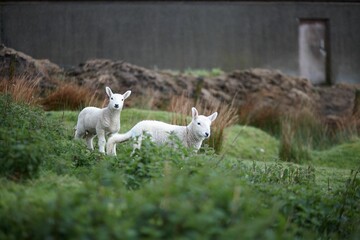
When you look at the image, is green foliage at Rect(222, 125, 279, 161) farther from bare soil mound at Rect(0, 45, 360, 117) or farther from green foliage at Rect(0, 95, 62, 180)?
green foliage at Rect(0, 95, 62, 180)

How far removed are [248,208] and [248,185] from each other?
1197 mm

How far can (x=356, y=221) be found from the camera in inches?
224

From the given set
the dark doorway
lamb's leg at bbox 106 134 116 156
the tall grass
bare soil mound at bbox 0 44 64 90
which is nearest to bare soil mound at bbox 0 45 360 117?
bare soil mound at bbox 0 44 64 90

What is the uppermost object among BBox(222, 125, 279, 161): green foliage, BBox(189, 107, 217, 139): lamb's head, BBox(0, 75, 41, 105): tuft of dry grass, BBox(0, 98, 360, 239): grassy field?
BBox(0, 75, 41, 105): tuft of dry grass

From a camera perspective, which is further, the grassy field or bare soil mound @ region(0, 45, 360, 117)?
bare soil mound @ region(0, 45, 360, 117)

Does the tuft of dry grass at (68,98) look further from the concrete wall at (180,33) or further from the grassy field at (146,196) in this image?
the concrete wall at (180,33)

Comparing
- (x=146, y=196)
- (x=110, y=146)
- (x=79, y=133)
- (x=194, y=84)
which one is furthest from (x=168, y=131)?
(x=194, y=84)

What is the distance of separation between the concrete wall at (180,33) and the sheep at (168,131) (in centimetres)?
830

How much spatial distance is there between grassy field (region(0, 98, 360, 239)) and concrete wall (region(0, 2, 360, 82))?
8.08 m

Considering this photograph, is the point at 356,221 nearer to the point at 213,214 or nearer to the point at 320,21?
the point at 213,214

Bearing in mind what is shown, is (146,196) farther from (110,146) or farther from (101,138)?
(101,138)

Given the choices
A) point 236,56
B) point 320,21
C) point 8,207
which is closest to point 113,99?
point 8,207

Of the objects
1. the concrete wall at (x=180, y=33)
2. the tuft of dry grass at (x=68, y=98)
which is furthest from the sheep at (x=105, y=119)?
the concrete wall at (x=180, y=33)

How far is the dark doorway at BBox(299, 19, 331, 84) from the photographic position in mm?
17328
